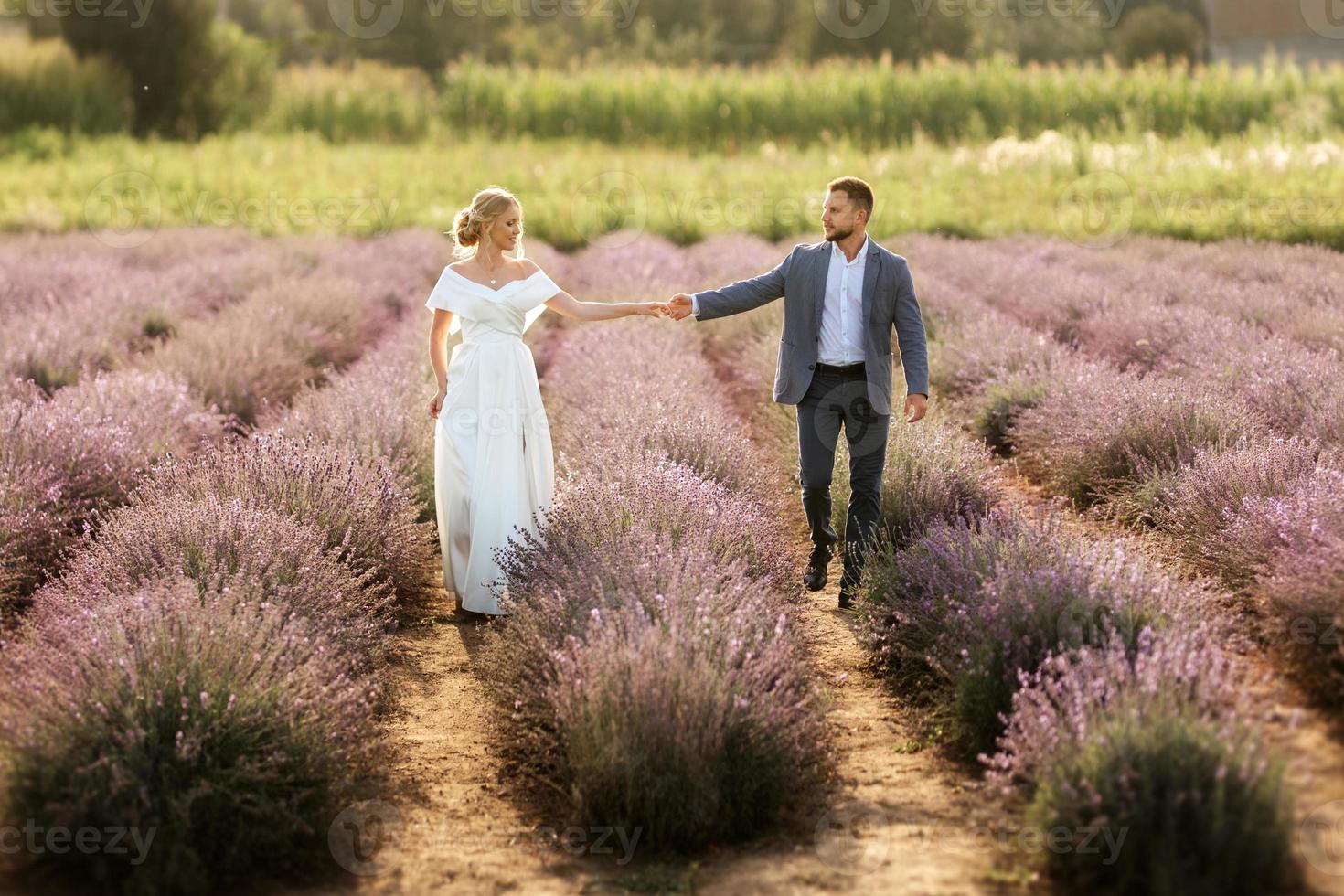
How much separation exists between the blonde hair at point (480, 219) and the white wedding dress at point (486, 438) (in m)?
0.14

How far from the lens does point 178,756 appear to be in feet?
9.95

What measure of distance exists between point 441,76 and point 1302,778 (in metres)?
→ 25.7

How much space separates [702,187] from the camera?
1803cm

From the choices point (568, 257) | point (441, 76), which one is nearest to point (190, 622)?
point (568, 257)

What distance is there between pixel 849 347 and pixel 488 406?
1465 mm

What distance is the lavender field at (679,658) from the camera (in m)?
2.99

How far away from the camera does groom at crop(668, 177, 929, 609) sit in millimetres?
4961

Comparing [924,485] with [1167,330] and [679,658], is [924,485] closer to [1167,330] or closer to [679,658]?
[679,658]

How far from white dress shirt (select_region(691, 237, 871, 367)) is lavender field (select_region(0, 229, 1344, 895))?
0.72 m

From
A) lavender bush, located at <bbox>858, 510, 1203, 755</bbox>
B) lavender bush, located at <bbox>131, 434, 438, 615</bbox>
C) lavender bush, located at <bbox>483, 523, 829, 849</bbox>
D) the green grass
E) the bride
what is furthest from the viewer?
the green grass

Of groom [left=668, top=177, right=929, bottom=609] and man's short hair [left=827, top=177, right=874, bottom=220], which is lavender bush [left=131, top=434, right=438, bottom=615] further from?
man's short hair [left=827, top=177, right=874, bottom=220]

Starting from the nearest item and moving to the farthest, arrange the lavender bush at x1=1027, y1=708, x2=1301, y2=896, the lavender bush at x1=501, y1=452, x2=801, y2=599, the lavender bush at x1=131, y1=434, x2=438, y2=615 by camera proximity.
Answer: the lavender bush at x1=1027, y1=708, x2=1301, y2=896 < the lavender bush at x1=501, y1=452, x2=801, y2=599 < the lavender bush at x1=131, y1=434, x2=438, y2=615

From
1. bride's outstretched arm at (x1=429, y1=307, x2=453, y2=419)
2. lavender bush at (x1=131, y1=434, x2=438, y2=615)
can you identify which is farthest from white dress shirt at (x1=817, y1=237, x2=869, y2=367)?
lavender bush at (x1=131, y1=434, x2=438, y2=615)

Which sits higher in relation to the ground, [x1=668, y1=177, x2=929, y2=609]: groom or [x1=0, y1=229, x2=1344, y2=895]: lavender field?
[x1=668, y1=177, x2=929, y2=609]: groom
